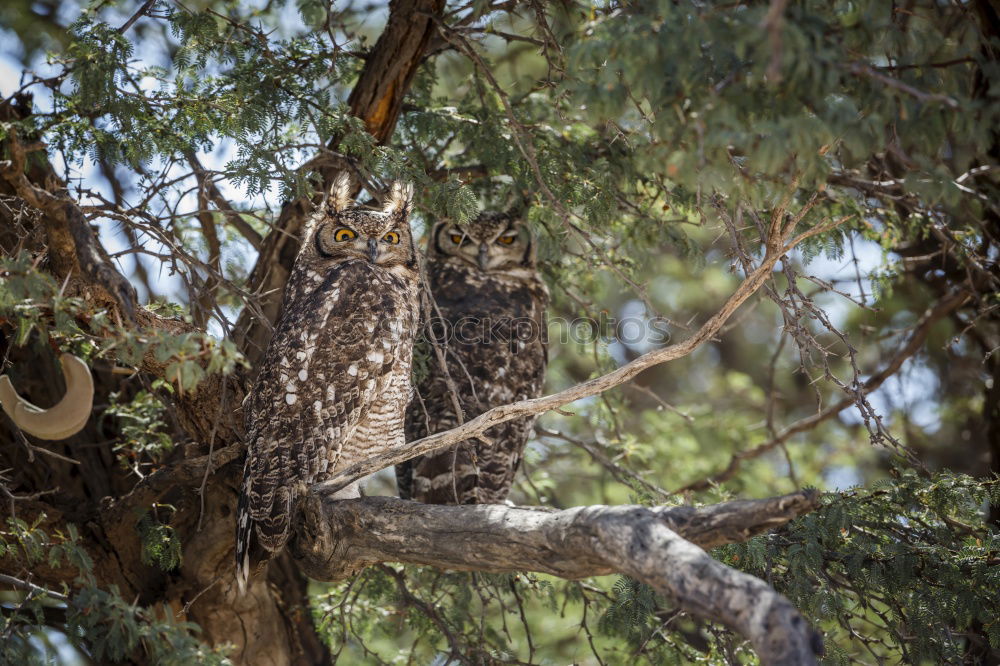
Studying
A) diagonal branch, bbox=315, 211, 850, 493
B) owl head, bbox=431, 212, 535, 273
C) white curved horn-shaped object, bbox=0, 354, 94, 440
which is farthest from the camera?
owl head, bbox=431, 212, 535, 273

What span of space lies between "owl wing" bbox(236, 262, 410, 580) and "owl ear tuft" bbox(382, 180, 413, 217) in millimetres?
307

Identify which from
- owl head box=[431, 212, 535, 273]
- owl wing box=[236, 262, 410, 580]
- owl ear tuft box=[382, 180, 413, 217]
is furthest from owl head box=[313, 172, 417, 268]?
owl head box=[431, 212, 535, 273]

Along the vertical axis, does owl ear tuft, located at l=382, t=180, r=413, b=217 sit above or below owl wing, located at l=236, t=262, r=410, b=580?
above

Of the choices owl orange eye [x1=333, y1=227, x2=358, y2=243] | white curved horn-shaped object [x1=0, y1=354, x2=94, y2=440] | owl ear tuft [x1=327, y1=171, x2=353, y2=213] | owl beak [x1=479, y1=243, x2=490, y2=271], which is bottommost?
white curved horn-shaped object [x1=0, y1=354, x2=94, y2=440]

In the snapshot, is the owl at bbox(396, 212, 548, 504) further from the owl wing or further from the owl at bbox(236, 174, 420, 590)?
the owl wing

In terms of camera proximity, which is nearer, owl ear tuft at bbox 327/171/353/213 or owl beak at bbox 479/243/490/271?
owl ear tuft at bbox 327/171/353/213

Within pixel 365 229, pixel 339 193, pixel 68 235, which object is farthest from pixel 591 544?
pixel 339 193

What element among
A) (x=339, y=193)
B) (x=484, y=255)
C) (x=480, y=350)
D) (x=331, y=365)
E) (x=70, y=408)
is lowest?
(x=70, y=408)

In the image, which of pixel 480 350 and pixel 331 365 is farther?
pixel 480 350

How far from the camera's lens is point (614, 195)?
4098 millimetres

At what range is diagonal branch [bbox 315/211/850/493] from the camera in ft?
8.87

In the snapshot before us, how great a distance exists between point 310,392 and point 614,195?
168 centimetres

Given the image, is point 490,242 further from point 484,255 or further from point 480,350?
point 480,350

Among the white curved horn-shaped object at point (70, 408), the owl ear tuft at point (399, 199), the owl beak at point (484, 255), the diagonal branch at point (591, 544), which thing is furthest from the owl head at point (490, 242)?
the white curved horn-shaped object at point (70, 408)
